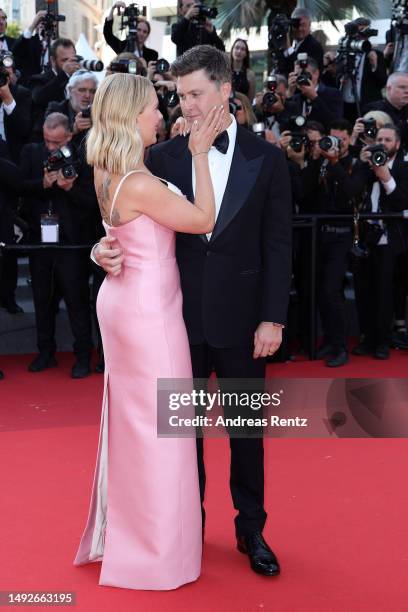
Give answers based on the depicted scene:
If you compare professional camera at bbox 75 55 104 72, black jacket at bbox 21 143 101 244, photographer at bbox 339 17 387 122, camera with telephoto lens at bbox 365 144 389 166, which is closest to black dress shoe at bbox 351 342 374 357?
camera with telephoto lens at bbox 365 144 389 166

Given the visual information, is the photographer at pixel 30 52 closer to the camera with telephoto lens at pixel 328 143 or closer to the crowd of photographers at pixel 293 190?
the crowd of photographers at pixel 293 190

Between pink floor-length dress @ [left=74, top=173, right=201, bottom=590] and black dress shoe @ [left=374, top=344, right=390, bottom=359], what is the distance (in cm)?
364

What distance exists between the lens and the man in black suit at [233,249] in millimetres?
2963

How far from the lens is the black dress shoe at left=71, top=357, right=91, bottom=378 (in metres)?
6.06

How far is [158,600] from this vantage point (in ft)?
9.39

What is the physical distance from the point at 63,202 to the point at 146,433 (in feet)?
11.2

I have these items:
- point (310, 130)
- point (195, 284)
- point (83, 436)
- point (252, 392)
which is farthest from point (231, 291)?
point (310, 130)

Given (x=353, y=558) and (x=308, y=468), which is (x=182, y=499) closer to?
(x=353, y=558)

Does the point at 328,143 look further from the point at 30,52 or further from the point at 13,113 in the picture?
the point at 30,52

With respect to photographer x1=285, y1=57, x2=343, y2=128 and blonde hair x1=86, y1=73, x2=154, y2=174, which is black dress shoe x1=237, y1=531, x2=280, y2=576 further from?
photographer x1=285, y1=57, x2=343, y2=128

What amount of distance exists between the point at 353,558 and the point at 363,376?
9.46 feet

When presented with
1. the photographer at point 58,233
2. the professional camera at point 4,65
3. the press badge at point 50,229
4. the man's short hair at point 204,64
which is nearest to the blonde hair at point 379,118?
the photographer at point 58,233

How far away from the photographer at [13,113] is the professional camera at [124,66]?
28.3 inches

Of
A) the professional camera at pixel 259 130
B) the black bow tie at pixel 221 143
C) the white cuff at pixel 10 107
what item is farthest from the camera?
the white cuff at pixel 10 107
